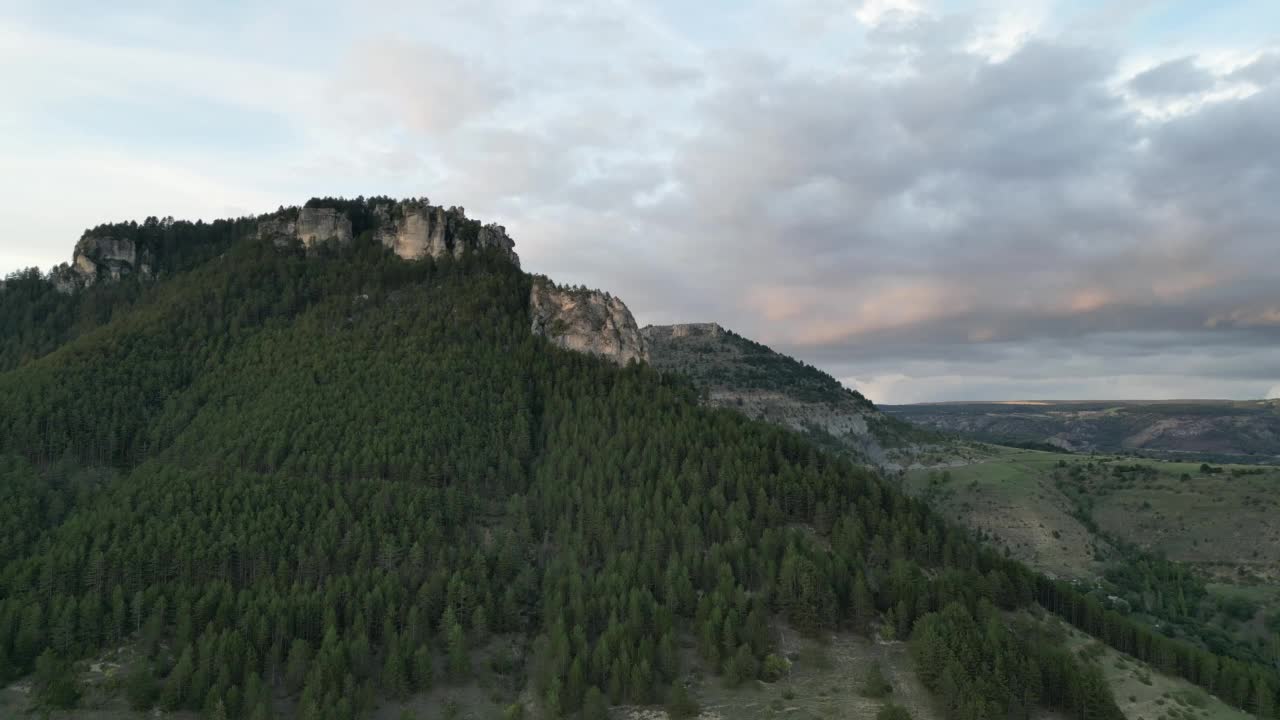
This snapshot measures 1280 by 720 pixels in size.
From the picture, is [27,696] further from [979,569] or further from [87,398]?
[979,569]

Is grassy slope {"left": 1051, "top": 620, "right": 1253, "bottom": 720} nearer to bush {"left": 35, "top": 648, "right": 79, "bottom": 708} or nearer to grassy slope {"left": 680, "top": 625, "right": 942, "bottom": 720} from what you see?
grassy slope {"left": 680, "top": 625, "right": 942, "bottom": 720}

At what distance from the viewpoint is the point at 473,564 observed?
124 m

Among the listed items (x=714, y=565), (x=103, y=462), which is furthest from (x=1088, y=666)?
(x=103, y=462)

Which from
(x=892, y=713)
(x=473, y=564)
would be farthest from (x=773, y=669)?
(x=473, y=564)

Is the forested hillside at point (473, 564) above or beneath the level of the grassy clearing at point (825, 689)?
above

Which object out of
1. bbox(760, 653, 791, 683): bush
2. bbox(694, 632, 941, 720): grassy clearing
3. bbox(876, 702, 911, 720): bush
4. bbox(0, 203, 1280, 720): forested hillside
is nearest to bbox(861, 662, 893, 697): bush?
bbox(694, 632, 941, 720): grassy clearing

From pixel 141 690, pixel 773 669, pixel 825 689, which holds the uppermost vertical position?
pixel 773 669

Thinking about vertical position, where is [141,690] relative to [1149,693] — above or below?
above

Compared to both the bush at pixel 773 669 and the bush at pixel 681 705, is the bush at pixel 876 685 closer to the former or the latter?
the bush at pixel 773 669

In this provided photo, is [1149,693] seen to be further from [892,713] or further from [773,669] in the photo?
[773,669]

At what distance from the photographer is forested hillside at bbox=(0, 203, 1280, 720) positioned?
9619 cm

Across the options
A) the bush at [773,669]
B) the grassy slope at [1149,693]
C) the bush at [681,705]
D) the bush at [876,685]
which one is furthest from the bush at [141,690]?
the grassy slope at [1149,693]

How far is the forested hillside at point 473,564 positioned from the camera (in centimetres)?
9619

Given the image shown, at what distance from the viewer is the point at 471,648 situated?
359 feet
